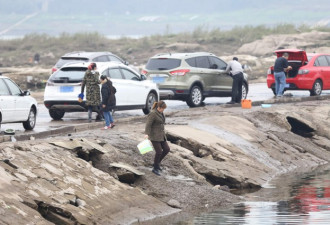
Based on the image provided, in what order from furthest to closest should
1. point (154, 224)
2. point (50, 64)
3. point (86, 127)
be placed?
point (50, 64) → point (86, 127) → point (154, 224)

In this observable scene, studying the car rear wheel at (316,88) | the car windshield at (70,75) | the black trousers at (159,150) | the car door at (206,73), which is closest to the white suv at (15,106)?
the car windshield at (70,75)

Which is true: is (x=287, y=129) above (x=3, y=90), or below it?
below

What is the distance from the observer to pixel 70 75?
27266mm

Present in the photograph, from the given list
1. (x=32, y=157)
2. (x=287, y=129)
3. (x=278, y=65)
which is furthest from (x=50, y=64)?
(x=32, y=157)

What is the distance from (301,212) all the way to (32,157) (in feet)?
15.2

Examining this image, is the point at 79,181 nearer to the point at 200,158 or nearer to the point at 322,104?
the point at 200,158

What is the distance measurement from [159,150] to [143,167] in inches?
27.7

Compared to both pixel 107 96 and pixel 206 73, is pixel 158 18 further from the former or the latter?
pixel 107 96

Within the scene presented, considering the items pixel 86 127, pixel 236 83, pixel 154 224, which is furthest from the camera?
pixel 236 83

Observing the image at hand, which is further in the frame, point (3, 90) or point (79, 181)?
point (3, 90)

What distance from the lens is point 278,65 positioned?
3334cm

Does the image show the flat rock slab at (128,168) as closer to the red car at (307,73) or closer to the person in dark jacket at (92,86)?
the person in dark jacket at (92,86)

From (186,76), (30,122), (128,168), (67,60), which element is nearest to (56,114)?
(30,122)

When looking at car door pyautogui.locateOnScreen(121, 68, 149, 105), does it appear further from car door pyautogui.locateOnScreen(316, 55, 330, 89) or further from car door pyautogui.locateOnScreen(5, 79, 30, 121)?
car door pyautogui.locateOnScreen(316, 55, 330, 89)
